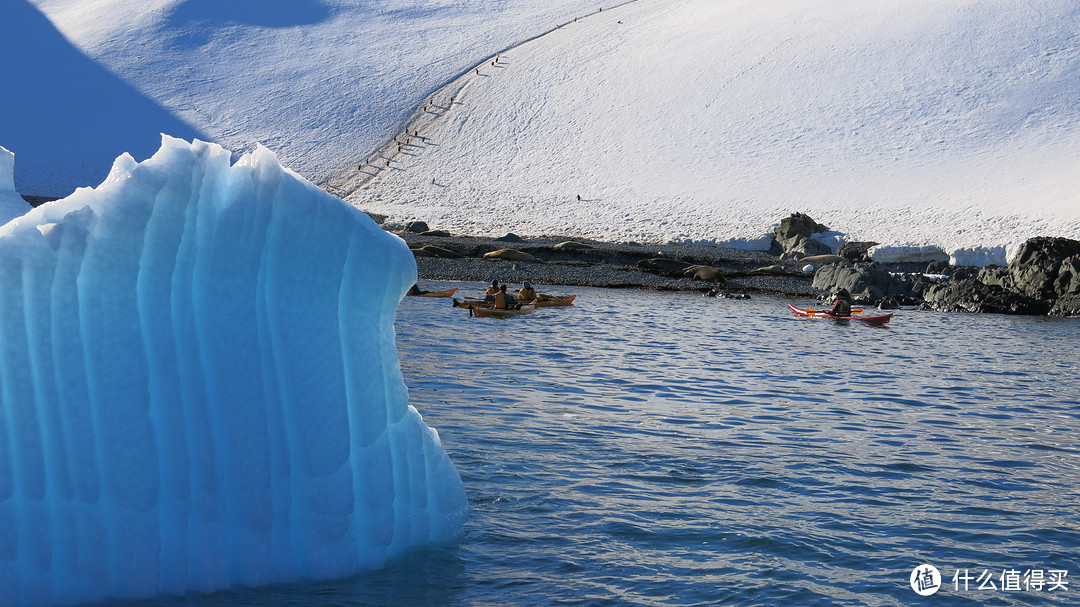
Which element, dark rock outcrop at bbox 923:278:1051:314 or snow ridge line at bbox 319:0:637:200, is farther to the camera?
snow ridge line at bbox 319:0:637:200

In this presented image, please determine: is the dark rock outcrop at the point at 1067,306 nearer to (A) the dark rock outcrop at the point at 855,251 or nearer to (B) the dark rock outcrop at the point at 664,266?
(A) the dark rock outcrop at the point at 855,251

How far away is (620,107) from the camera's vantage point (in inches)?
2707

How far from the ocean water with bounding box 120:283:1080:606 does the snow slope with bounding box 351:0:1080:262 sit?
2960 cm

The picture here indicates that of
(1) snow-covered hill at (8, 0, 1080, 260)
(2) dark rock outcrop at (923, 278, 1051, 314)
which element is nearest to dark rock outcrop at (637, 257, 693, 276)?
(1) snow-covered hill at (8, 0, 1080, 260)

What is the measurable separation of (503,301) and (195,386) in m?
18.5

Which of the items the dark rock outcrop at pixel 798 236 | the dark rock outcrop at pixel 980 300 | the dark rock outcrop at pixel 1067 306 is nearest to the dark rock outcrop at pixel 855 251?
the dark rock outcrop at pixel 798 236

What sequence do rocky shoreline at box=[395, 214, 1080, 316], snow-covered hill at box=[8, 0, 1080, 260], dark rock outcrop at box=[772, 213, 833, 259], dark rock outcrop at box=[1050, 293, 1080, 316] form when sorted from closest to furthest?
dark rock outcrop at box=[1050, 293, 1080, 316] < rocky shoreline at box=[395, 214, 1080, 316] < dark rock outcrop at box=[772, 213, 833, 259] < snow-covered hill at box=[8, 0, 1080, 260]

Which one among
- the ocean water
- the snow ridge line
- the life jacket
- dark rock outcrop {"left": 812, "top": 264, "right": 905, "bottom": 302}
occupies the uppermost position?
the snow ridge line

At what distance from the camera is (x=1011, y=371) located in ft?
61.4

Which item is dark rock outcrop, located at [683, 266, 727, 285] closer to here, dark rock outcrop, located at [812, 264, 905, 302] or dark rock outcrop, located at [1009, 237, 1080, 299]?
dark rock outcrop, located at [812, 264, 905, 302]

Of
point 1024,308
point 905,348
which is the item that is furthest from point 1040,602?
point 1024,308

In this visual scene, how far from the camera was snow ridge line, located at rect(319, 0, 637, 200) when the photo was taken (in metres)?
63.6

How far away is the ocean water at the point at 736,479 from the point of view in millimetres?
6887

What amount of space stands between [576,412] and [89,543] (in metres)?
7.70
